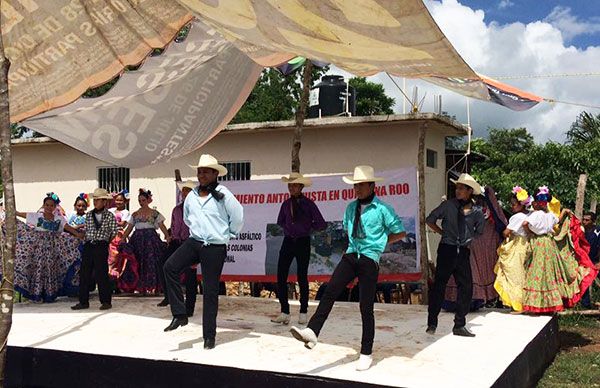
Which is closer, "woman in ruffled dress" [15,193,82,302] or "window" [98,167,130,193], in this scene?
"woman in ruffled dress" [15,193,82,302]

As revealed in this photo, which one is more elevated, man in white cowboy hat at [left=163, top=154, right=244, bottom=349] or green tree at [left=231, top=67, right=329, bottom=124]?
green tree at [left=231, top=67, right=329, bottom=124]

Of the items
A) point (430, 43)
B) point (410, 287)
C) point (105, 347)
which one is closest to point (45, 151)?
point (410, 287)

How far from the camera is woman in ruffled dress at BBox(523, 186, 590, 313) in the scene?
798 centimetres

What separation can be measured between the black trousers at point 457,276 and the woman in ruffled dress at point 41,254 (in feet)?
17.5

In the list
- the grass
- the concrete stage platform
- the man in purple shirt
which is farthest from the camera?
the man in purple shirt

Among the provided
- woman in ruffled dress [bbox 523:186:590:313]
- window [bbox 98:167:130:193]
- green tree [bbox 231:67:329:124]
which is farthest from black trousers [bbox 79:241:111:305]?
green tree [bbox 231:67:329:124]

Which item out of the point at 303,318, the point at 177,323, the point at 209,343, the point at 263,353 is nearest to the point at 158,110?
the point at 177,323

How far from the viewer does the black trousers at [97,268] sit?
8641mm

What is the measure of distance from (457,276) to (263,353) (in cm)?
236

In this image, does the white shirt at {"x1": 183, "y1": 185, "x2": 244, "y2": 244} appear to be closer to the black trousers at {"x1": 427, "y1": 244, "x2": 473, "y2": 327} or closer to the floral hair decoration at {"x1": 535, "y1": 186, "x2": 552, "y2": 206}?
the black trousers at {"x1": 427, "y1": 244, "x2": 473, "y2": 327}

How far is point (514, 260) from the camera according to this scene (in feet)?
27.1

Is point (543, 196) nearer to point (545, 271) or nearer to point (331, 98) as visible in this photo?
point (545, 271)

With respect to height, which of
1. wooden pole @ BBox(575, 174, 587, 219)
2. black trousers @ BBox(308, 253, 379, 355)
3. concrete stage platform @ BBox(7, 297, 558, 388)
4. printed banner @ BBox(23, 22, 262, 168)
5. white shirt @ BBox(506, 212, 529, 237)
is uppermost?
printed banner @ BBox(23, 22, 262, 168)

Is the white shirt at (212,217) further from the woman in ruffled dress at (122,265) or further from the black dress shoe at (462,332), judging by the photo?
the woman in ruffled dress at (122,265)
